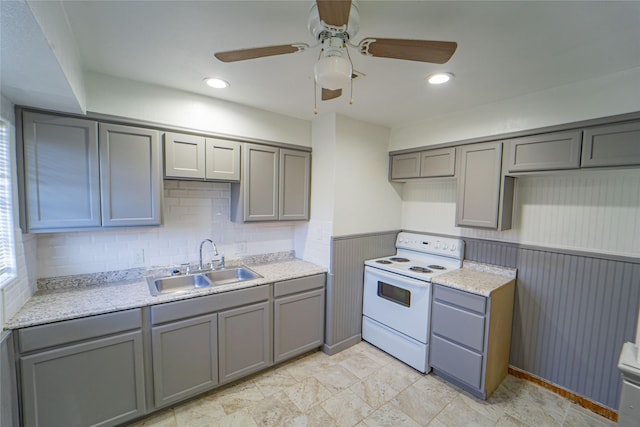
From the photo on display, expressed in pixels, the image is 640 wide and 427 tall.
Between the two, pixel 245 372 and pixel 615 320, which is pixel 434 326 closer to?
pixel 615 320

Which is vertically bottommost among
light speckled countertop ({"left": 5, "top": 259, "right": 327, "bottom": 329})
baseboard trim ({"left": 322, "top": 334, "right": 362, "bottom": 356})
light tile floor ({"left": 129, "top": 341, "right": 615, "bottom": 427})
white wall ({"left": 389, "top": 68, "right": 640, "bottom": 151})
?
light tile floor ({"left": 129, "top": 341, "right": 615, "bottom": 427})

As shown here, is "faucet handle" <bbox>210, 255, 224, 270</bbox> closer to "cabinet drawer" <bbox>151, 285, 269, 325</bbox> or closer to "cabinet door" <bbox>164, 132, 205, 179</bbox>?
"cabinet drawer" <bbox>151, 285, 269, 325</bbox>

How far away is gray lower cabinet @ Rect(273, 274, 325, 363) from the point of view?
8.38 ft

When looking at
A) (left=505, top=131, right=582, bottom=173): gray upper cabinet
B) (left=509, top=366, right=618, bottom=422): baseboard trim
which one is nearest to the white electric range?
(left=509, top=366, right=618, bottom=422): baseboard trim

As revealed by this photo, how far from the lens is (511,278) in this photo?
8.33ft

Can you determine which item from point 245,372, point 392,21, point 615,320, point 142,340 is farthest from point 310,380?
point 392,21

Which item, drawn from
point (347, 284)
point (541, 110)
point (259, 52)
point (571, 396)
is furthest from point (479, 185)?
point (259, 52)

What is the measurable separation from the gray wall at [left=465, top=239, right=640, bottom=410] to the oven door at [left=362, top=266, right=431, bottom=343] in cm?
86

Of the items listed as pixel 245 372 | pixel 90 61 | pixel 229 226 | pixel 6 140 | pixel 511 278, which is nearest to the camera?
pixel 6 140

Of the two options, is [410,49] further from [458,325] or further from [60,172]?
[60,172]

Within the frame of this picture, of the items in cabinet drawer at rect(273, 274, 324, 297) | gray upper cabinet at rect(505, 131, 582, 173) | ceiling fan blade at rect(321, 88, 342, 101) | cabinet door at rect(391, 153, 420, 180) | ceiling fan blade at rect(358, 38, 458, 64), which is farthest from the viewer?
cabinet door at rect(391, 153, 420, 180)

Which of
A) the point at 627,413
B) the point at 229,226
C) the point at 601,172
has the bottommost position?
the point at 627,413

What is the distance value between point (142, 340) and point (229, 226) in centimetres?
126

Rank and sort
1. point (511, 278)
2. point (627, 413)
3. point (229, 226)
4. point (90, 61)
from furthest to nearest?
point (229, 226) < point (511, 278) < point (90, 61) < point (627, 413)
